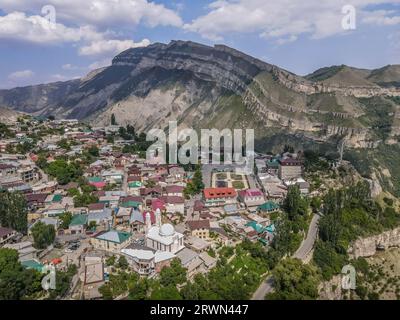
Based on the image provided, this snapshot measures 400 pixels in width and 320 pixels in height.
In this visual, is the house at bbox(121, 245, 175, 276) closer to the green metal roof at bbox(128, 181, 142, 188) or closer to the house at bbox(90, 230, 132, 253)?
the house at bbox(90, 230, 132, 253)

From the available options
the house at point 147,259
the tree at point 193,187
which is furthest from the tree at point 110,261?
the tree at point 193,187

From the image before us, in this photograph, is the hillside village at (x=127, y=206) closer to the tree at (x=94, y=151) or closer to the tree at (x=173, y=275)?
the tree at (x=94, y=151)

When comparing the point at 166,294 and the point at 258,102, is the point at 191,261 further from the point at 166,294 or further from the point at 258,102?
the point at 258,102

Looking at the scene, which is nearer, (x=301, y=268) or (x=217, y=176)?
(x=301, y=268)

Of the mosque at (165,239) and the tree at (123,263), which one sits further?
the mosque at (165,239)

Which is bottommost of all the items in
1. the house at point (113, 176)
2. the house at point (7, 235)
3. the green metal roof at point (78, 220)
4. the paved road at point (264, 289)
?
the paved road at point (264, 289)

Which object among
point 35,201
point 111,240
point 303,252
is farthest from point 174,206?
point 35,201

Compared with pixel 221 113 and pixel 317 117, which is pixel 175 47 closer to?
pixel 221 113

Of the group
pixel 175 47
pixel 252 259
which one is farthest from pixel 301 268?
pixel 175 47
